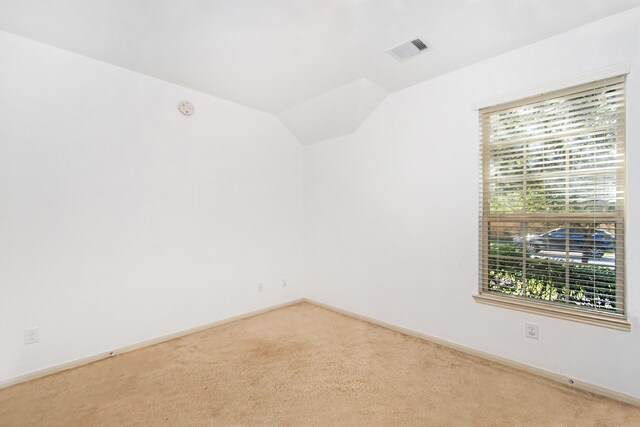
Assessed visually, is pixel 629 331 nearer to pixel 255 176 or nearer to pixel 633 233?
pixel 633 233

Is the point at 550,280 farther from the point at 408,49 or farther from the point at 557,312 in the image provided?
the point at 408,49

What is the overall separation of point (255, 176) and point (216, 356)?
6.45 ft

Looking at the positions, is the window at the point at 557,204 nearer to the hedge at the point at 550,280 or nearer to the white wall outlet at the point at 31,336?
the hedge at the point at 550,280

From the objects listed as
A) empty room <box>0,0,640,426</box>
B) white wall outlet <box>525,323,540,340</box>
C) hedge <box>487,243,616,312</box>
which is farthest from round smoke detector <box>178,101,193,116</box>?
white wall outlet <box>525,323,540,340</box>

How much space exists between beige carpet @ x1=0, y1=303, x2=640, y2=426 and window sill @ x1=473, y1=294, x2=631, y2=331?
465 millimetres

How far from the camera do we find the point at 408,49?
7.64ft

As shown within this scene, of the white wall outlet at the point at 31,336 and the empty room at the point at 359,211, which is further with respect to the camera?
the white wall outlet at the point at 31,336

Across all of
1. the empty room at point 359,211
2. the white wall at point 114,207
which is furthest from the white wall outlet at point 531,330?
the white wall at point 114,207

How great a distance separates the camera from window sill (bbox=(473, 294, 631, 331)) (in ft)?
6.36

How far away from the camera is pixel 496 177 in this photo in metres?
2.47

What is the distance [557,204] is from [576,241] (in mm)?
281

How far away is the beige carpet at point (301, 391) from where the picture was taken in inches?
69.9

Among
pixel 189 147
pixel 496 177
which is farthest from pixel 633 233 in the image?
pixel 189 147

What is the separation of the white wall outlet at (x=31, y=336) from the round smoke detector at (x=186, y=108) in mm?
2156
